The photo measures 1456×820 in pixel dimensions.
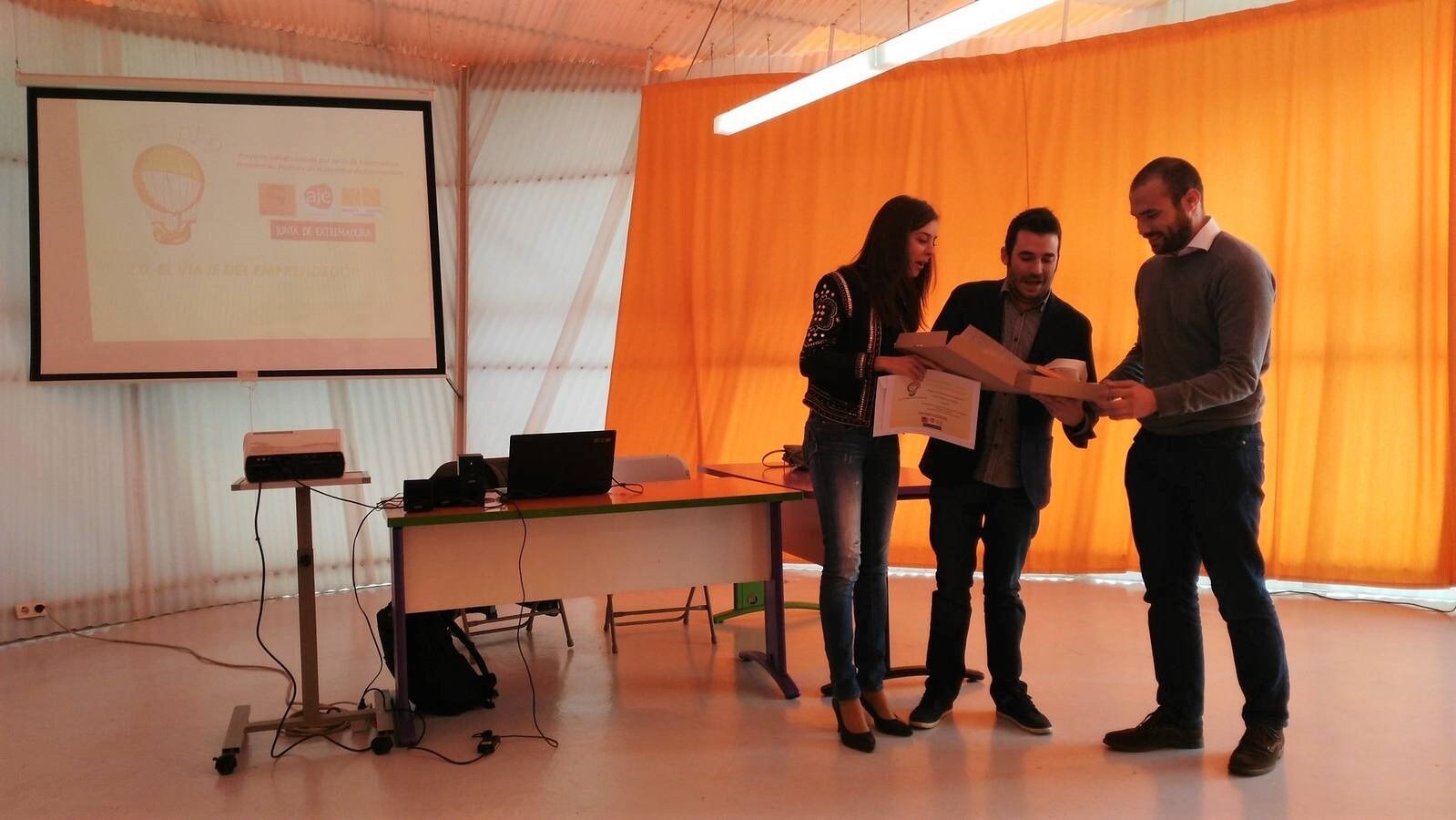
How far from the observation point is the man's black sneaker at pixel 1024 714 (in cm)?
328

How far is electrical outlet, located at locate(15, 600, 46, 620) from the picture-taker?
4898 millimetres

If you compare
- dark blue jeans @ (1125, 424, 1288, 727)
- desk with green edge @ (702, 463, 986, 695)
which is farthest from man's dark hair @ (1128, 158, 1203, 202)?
desk with green edge @ (702, 463, 986, 695)

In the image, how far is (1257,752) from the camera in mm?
2896

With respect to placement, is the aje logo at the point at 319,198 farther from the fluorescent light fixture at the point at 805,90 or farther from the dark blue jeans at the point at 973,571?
the dark blue jeans at the point at 973,571

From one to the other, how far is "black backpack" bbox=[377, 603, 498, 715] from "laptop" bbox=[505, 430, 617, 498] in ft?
1.97

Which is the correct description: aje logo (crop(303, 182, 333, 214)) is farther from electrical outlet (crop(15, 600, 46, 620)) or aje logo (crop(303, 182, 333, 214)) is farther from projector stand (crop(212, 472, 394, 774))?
projector stand (crop(212, 472, 394, 774))

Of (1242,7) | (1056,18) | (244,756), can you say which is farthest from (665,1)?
(244,756)

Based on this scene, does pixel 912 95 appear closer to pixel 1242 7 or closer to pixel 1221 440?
pixel 1242 7

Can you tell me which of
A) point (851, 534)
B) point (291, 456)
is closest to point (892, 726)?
point (851, 534)

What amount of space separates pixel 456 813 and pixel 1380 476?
460cm

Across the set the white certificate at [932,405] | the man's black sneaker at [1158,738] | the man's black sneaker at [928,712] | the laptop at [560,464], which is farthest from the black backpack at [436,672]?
the man's black sneaker at [1158,738]

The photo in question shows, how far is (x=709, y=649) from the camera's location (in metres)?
4.44

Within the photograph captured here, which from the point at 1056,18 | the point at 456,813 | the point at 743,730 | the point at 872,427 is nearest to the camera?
the point at 456,813

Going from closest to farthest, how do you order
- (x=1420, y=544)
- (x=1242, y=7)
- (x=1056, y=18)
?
(x=1420, y=544), (x=1242, y=7), (x=1056, y=18)
